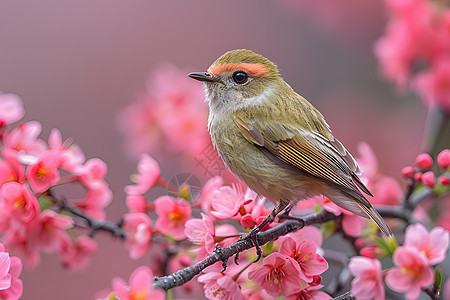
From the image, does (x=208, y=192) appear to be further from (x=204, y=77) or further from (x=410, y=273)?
(x=410, y=273)

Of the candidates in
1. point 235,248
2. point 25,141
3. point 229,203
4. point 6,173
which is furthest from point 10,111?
point 235,248

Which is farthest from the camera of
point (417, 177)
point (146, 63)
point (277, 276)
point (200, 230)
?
point (146, 63)

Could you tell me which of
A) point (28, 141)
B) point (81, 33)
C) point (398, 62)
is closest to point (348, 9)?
point (398, 62)

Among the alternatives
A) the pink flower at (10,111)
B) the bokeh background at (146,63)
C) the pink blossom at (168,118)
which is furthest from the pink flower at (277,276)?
the bokeh background at (146,63)

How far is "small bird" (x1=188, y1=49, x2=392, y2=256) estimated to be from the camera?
1.93 meters

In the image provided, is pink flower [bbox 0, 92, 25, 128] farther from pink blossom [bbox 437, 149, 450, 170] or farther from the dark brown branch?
pink blossom [bbox 437, 149, 450, 170]

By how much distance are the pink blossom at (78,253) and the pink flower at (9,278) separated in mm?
510

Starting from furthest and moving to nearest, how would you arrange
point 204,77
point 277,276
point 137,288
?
point 204,77 → point 277,276 → point 137,288

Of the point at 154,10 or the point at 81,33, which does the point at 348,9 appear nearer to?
the point at 154,10

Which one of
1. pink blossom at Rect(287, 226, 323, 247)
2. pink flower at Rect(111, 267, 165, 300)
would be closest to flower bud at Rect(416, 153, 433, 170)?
pink blossom at Rect(287, 226, 323, 247)

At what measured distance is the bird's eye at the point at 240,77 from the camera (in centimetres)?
220

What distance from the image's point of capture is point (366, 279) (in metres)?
1.52

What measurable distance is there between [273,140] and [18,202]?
0.93 metres

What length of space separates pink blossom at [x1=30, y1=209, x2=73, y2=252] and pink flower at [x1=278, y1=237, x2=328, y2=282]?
81 cm
